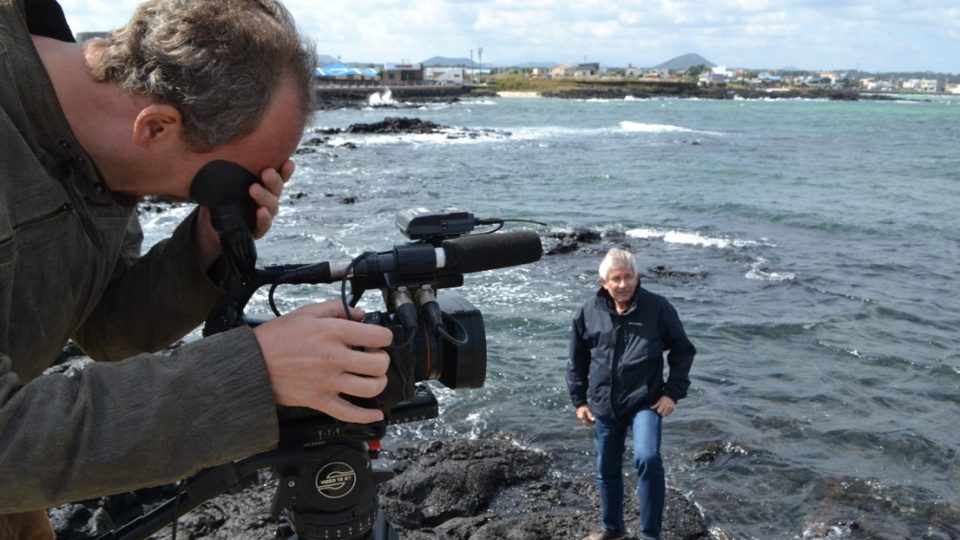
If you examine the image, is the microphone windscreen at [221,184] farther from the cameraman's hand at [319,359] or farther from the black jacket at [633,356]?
the black jacket at [633,356]

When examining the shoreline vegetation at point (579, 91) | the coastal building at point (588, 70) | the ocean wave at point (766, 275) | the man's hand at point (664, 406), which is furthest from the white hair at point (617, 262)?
the coastal building at point (588, 70)

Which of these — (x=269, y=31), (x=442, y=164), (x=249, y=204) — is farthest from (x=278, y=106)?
(x=442, y=164)

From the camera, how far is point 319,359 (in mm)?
1249

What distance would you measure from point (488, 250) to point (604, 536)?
14.8 feet

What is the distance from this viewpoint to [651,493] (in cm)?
570

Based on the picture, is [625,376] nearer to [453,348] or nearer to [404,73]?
[453,348]

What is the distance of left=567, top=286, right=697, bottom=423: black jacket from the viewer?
237 inches

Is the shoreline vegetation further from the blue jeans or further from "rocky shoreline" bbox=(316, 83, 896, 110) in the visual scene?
the blue jeans

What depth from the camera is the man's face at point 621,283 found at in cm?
611

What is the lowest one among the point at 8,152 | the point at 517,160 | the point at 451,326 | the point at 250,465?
the point at 517,160

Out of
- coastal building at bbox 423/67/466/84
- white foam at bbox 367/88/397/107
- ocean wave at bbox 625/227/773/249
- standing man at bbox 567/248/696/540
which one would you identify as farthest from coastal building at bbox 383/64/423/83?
standing man at bbox 567/248/696/540

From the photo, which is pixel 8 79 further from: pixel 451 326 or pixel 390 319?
pixel 451 326

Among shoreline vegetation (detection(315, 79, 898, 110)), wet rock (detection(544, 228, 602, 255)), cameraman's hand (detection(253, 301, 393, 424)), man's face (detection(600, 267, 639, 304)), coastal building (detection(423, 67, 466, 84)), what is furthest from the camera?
coastal building (detection(423, 67, 466, 84))

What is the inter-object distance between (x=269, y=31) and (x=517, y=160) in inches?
1394
